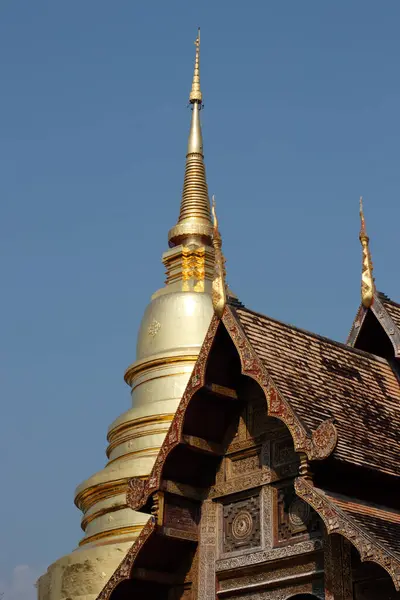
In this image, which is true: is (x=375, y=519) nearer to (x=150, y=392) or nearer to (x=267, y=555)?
(x=267, y=555)

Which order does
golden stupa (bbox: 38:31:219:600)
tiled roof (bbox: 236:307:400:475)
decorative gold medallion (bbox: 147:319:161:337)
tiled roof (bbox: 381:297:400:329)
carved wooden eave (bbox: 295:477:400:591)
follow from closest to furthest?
carved wooden eave (bbox: 295:477:400:591)
tiled roof (bbox: 236:307:400:475)
tiled roof (bbox: 381:297:400:329)
golden stupa (bbox: 38:31:219:600)
decorative gold medallion (bbox: 147:319:161:337)

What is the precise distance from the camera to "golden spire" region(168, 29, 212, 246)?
93.2 ft

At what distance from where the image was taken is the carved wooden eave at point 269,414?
12438mm

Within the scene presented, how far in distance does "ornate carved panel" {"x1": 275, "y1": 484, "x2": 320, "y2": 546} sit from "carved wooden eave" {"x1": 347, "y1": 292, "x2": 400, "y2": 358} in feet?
9.17

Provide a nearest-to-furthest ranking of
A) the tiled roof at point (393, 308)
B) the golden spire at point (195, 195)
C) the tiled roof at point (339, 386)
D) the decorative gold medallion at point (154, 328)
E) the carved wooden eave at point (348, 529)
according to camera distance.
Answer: the carved wooden eave at point (348, 529) → the tiled roof at point (339, 386) → the tiled roof at point (393, 308) → the decorative gold medallion at point (154, 328) → the golden spire at point (195, 195)

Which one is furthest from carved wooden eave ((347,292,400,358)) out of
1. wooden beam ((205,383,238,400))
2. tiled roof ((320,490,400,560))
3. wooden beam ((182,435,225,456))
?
tiled roof ((320,490,400,560))

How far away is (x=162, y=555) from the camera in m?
14.6

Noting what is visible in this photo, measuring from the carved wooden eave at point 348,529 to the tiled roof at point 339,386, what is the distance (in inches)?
19.5

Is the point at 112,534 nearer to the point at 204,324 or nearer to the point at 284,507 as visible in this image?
the point at 204,324

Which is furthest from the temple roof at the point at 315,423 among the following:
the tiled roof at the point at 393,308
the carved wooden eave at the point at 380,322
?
the tiled roof at the point at 393,308

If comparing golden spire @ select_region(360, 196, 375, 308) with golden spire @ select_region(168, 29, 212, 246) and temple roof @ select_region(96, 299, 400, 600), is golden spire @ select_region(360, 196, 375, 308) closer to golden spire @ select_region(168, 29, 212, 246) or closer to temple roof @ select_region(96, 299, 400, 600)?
temple roof @ select_region(96, 299, 400, 600)

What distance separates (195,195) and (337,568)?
702 inches

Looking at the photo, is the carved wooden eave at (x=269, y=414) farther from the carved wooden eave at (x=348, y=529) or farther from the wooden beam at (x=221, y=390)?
the carved wooden eave at (x=348, y=529)

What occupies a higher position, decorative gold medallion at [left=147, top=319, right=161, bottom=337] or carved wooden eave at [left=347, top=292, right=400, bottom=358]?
decorative gold medallion at [left=147, top=319, right=161, bottom=337]
